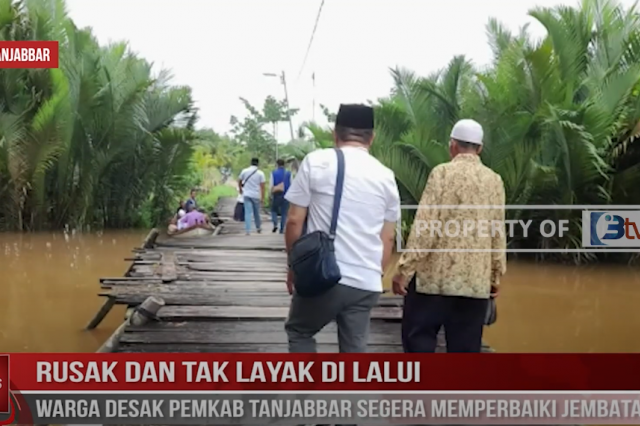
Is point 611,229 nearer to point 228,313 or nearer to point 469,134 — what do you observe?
point 469,134

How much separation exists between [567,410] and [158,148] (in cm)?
469

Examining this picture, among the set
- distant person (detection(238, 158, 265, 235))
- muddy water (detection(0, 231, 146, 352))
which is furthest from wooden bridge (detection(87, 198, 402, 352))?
distant person (detection(238, 158, 265, 235))

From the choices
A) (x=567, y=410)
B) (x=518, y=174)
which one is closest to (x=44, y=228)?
(x=518, y=174)

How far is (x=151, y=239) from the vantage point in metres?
6.11

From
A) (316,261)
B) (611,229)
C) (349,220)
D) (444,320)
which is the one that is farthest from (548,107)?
(316,261)

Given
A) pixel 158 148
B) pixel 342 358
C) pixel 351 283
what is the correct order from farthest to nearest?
pixel 158 148, pixel 342 358, pixel 351 283

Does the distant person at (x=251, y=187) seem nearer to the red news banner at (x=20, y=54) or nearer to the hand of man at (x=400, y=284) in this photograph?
the red news banner at (x=20, y=54)

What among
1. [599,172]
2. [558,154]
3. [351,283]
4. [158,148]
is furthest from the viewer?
[158,148]

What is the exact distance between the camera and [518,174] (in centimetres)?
407

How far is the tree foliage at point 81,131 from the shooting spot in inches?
176

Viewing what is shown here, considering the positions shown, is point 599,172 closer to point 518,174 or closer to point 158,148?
point 518,174

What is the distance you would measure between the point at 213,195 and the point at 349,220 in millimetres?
10366

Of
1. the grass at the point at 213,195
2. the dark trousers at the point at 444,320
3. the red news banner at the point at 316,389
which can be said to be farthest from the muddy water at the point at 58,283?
the grass at the point at 213,195

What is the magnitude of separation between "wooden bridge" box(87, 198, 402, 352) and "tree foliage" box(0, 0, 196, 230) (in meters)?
0.55
